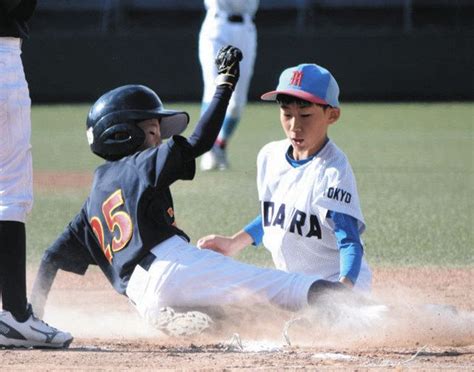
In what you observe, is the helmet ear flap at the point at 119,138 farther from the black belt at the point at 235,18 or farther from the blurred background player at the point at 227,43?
the black belt at the point at 235,18

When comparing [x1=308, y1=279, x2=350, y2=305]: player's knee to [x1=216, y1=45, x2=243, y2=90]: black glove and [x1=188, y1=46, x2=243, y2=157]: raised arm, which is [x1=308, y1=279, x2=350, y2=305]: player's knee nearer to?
[x1=188, y1=46, x2=243, y2=157]: raised arm

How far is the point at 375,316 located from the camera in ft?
14.4

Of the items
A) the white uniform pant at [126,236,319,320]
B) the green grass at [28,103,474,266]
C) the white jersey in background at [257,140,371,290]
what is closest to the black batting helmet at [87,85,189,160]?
the white uniform pant at [126,236,319,320]

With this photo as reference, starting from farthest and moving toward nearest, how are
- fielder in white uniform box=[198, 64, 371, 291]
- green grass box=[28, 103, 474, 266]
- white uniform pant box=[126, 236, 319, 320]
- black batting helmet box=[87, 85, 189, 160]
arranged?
1. green grass box=[28, 103, 474, 266]
2. fielder in white uniform box=[198, 64, 371, 291]
3. black batting helmet box=[87, 85, 189, 160]
4. white uniform pant box=[126, 236, 319, 320]

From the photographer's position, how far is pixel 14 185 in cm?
411

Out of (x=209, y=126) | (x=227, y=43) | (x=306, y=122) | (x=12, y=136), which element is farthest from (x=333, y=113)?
(x=227, y=43)

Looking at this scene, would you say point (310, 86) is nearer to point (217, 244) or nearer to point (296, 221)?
point (296, 221)

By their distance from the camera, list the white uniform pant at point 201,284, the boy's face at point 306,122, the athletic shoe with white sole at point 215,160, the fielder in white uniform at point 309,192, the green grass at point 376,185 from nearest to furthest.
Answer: the white uniform pant at point 201,284, the fielder in white uniform at point 309,192, the boy's face at point 306,122, the green grass at point 376,185, the athletic shoe with white sole at point 215,160

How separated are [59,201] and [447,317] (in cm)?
528

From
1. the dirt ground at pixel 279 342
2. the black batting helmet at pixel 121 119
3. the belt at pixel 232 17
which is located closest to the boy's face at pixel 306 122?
the black batting helmet at pixel 121 119

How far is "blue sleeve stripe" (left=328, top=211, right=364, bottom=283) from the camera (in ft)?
14.4

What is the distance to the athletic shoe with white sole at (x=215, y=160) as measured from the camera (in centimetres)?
1102

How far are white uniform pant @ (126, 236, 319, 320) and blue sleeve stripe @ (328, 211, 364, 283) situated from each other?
0.18 metres

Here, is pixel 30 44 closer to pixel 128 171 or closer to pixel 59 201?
pixel 59 201
